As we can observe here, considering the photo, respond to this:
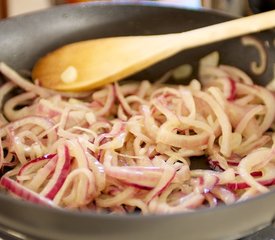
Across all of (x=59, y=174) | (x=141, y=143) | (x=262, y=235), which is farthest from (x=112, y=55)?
(x=262, y=235)

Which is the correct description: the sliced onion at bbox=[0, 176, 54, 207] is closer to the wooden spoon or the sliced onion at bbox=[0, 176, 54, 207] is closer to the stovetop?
the stovetop

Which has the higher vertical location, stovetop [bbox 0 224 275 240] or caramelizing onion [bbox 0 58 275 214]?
caramelizing onion [bbox 0 58 275 214]

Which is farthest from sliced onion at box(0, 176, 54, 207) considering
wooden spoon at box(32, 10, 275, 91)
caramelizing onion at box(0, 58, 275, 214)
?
wooden spoon at box(32, 10, 275, 91)

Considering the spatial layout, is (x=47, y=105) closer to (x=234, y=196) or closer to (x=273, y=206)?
(x=234, y=196)

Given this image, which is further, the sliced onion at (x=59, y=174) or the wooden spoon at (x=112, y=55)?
the wooden spoon at (x=112, y=55)

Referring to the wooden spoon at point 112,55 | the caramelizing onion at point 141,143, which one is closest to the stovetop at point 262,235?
the caramelizing onion at point 141,143

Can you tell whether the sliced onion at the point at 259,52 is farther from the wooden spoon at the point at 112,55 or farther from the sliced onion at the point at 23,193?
the sliced onion at the point at 23,193
